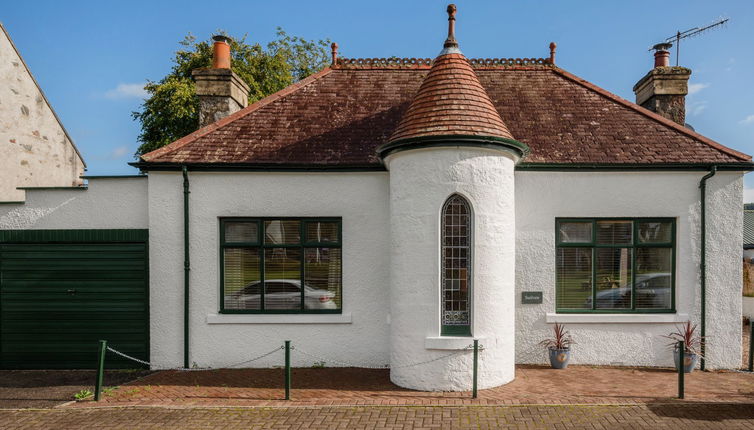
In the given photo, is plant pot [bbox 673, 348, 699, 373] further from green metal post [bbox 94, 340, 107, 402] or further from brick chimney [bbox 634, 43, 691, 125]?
green metal post [bbox 94, 340, 107, 402]

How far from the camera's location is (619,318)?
28.8 feet

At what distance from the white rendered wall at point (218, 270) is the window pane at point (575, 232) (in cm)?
359

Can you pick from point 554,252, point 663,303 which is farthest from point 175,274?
point 663,303

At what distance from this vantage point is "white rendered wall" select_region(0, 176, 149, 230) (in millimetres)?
8828

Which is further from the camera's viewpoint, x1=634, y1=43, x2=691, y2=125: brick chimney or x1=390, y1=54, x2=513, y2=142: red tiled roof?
x1=634, y1=43, x2=691, y2=125: brick chimney

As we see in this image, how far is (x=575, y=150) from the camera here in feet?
29.9

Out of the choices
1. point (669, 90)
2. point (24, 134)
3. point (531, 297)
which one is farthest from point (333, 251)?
point (669, 90)

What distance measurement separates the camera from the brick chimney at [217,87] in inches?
404

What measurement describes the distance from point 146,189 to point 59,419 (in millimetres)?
4291

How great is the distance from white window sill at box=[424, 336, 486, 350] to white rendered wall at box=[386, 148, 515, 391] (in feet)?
0.05

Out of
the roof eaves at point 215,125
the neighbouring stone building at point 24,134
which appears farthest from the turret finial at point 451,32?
the neighbouring stone building at point 24,134

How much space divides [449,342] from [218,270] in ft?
15.6

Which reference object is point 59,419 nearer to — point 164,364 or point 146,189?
point 164,364

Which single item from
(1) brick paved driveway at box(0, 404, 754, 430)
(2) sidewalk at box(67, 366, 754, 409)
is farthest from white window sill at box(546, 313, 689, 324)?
(1) brick paved driveway at box(0, 404, 754, 430)
